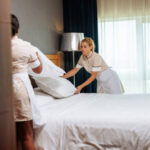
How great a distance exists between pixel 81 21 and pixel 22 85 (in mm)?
3232

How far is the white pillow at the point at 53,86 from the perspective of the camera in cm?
288

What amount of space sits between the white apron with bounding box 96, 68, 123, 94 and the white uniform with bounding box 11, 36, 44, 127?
201cm

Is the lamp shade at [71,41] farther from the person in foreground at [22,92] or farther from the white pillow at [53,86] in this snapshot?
the person in foreground at [22,92]

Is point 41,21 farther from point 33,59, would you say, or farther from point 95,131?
point 95,131

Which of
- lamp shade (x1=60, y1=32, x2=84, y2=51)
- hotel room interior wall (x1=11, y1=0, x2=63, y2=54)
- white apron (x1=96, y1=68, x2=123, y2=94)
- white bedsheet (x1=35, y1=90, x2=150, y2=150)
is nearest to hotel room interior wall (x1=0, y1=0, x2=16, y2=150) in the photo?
white bedsheet (x1=35, y1=90, x2=150, y2=150)

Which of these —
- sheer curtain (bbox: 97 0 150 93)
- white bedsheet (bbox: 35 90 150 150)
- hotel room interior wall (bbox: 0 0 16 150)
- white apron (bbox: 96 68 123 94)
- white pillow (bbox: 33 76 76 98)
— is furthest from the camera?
sheer curtain (bbox: 97 0 150 93)

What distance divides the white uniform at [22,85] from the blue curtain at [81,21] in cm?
296

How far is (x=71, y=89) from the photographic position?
322 centimetres

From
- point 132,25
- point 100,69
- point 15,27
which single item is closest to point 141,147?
point 15,27

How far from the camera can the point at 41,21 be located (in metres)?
4.02

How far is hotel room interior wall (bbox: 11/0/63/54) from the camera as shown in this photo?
342cm

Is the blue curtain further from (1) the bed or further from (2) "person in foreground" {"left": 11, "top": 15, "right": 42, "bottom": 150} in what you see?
(2) "person in foreground" {"left": 11, "top": 15, "right": 42, "bottom": 150}

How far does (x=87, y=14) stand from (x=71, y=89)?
2146 mm

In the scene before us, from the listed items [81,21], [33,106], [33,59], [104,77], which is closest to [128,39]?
[81,21]
